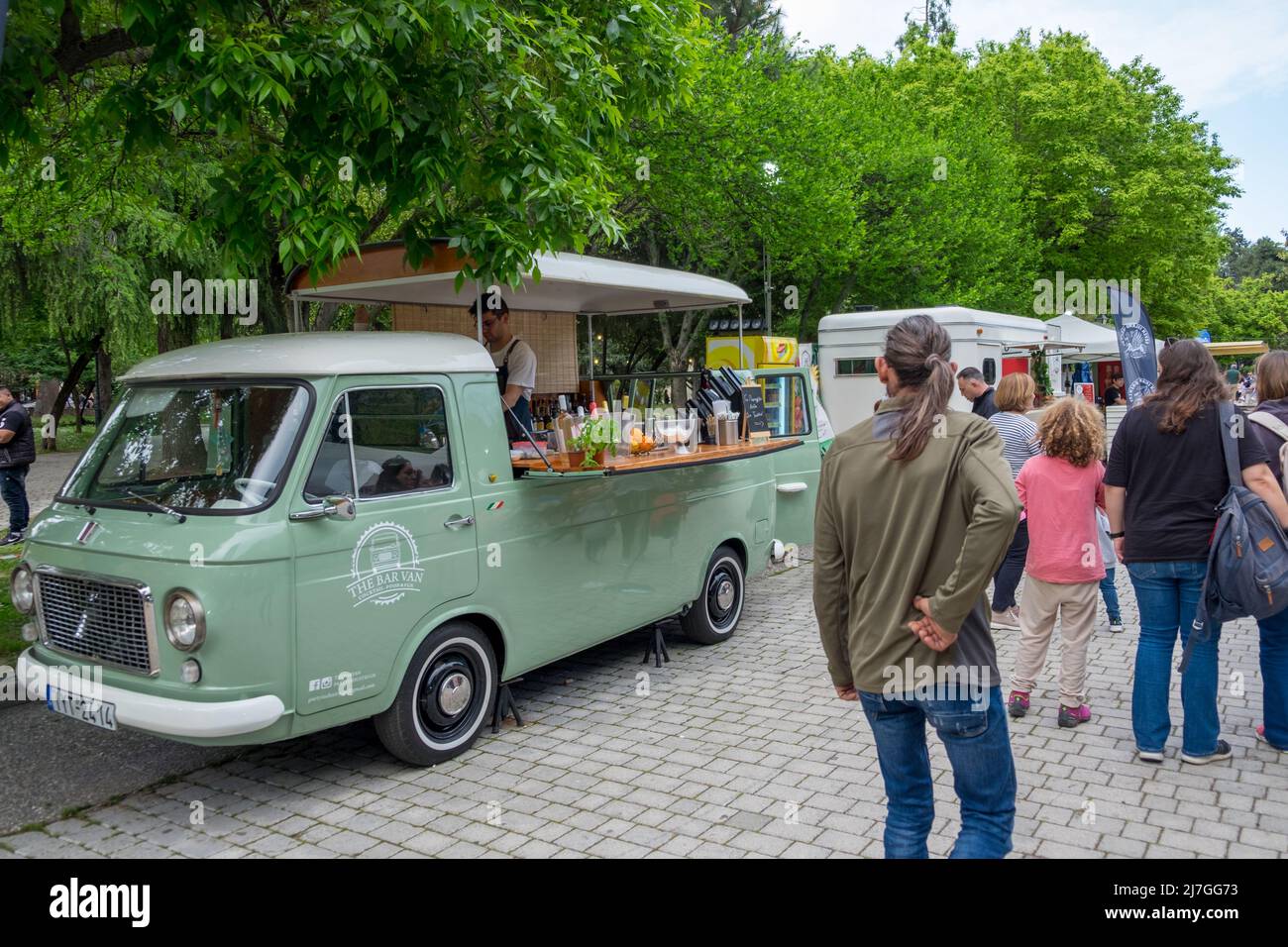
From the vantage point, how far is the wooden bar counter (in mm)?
5871

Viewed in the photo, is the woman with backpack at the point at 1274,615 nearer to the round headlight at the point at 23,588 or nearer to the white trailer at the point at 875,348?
the round headlight at the point at 23,588

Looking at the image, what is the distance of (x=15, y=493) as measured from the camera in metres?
12.1

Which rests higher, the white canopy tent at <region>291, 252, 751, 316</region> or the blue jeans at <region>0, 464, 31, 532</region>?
the white canopy tent at <region>291, 252, 751, 316</region>

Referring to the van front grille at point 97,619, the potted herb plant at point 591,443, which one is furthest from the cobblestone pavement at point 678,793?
the potted herb plant at point 591,443

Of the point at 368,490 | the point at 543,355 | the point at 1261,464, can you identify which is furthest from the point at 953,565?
the point at 543,355

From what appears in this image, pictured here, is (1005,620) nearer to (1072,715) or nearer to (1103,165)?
(1072,715)

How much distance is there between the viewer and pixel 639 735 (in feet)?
19.5

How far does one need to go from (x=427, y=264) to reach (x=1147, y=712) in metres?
4.78

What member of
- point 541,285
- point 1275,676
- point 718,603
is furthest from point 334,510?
point 1275,676

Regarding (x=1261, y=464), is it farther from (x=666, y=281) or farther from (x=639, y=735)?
(x=666, y=281)

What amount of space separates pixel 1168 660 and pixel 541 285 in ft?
15.7

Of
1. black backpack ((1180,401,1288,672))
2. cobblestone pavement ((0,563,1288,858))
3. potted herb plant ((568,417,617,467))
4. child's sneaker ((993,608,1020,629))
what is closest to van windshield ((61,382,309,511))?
cobblestone pavement ((0,563,1288,858))

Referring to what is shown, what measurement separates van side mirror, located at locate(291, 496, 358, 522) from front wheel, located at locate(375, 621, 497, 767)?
0.90m

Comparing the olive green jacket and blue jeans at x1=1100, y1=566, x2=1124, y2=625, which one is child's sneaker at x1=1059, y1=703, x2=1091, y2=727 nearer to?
blue jeans at x1=1100, y1=566, x2=1124, y2=625
